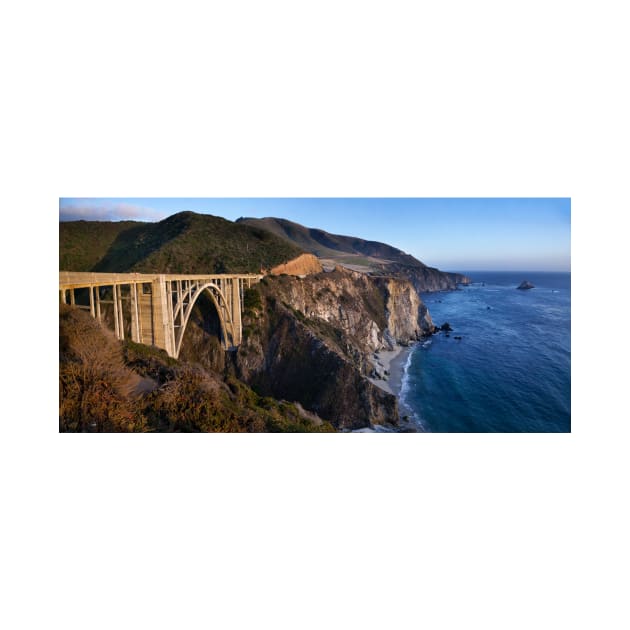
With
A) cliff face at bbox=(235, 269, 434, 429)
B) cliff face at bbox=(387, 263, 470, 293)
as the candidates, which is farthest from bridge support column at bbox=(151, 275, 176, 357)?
cliff face at bbox=(387, 263, 470, 293)

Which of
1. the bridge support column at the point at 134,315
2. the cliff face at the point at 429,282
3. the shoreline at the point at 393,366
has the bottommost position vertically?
the shoreline at the point at 393,366

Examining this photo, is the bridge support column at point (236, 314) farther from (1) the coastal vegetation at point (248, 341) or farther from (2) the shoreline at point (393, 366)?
(2) the shoreline at point (393, 366)

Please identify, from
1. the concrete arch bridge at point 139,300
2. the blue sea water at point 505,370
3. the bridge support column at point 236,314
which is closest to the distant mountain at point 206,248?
the bridge support column at point 236,314

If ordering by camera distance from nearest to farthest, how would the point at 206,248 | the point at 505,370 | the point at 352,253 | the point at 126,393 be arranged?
the point at 126,393
the point at 505,370
the point at 352,253
the point at 206,248

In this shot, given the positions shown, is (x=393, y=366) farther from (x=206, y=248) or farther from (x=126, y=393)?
(x=126, y=393)

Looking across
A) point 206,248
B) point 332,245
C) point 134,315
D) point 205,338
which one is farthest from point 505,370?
point 206,248

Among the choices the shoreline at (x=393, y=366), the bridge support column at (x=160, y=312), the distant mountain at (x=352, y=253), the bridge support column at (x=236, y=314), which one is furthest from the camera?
the shoreline at (x=393, y=366)
